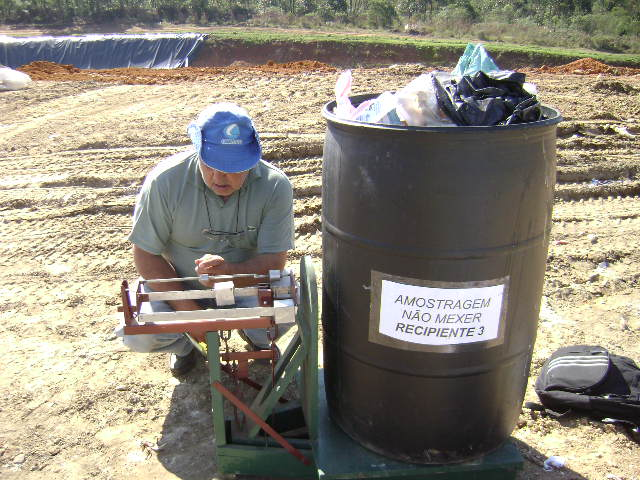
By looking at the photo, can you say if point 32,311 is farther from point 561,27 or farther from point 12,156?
point 561,27

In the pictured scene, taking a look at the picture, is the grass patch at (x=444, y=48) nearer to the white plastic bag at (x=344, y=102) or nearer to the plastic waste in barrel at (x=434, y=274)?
the white plastic bag at (x=344, y=102)

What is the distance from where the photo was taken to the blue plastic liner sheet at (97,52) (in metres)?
20.1

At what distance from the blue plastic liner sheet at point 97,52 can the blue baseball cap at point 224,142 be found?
18862mm

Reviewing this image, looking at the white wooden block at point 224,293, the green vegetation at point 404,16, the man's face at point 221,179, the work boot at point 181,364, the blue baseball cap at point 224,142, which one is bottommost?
the work boot at point 181,364

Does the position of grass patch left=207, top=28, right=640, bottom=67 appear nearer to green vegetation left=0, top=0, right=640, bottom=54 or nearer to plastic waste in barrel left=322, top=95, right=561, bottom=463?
green vegetation left=0, top=0, right=640, bottom=54

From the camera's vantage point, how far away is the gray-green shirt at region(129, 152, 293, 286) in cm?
283

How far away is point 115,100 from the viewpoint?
1014 centimetres

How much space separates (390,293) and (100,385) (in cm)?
195

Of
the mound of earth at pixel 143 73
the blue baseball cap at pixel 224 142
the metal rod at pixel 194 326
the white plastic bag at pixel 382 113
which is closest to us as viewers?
the white plastic bag at pixel 382 113

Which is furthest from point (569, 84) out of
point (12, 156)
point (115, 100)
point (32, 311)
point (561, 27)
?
point (561, 27)

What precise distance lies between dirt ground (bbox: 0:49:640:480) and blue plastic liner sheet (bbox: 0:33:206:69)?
1087 centimetres

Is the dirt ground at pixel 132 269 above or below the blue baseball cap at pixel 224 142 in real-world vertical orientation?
below

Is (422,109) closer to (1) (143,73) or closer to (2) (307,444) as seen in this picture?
(2) (307,444)

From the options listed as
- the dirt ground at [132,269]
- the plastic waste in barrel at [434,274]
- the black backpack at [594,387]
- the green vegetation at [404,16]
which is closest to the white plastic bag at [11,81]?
the dirt ground at [132,269]
